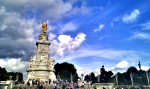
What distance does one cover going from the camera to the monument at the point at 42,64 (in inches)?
2190

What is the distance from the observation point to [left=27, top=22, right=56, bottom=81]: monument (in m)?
55.6

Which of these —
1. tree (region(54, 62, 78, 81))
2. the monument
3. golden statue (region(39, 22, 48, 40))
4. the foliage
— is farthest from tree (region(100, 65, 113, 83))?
the monument

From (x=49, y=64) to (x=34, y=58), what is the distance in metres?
4.09

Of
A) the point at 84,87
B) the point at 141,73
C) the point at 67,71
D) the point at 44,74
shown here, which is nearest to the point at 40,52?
the point at 44,74

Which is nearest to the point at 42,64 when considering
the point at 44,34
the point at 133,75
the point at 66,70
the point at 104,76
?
the point at 44,34

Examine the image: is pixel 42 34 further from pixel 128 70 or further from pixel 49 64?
pixel 128 70

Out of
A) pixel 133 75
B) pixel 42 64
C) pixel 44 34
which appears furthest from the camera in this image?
pixel 133 75

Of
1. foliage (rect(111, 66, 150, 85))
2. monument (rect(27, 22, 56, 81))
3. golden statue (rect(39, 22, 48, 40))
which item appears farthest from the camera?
foliage (rect(111, 66, 150, 85))

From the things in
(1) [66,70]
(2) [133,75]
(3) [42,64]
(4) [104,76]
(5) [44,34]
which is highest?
(5) [44,34]

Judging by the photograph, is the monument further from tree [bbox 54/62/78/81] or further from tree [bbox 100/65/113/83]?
tree [bbox 100/65/113/83]

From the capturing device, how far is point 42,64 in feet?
187

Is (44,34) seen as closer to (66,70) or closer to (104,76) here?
(66,70)

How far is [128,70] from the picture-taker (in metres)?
126

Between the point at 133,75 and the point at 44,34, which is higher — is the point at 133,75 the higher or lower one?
the lower one
